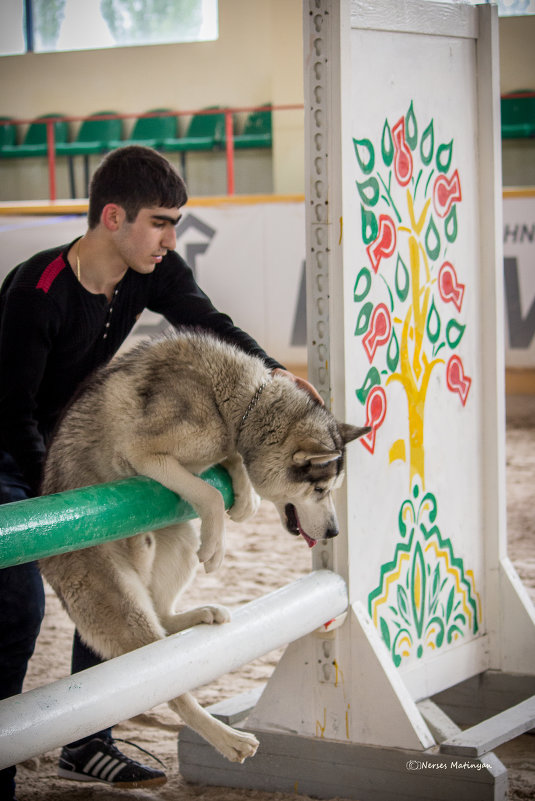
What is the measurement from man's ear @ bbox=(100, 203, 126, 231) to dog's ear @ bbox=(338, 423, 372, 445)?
0.87 meters

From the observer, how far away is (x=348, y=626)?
2.65m

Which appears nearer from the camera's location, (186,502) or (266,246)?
(186,502)

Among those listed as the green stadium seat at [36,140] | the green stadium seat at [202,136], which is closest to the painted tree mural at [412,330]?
the green stadium seat at [202,136]

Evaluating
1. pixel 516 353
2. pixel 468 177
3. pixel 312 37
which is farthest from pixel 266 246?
pixel 312 37

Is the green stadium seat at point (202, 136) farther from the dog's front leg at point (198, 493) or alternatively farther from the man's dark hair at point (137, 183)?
the dog's front leg at point (198, 493)

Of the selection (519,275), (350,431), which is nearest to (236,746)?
(350,431)

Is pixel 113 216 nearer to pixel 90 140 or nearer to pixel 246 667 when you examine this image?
pixel 246 667

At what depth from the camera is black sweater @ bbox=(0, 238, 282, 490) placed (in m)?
2.50

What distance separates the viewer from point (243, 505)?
260 cm

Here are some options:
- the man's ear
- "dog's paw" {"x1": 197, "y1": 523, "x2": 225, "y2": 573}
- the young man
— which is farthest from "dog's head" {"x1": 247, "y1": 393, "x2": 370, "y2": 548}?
the man's ear

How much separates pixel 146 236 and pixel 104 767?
1607 mm

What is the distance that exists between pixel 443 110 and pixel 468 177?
0.26m

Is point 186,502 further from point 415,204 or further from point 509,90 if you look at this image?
point 509,90

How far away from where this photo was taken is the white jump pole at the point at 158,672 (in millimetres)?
1775
